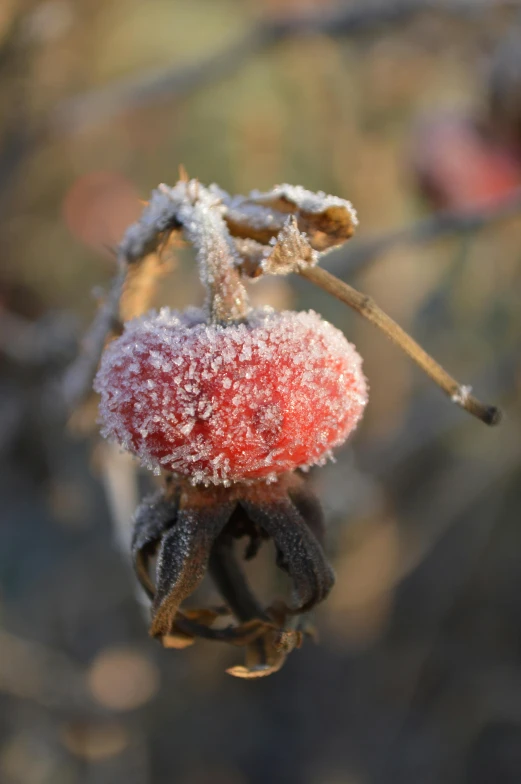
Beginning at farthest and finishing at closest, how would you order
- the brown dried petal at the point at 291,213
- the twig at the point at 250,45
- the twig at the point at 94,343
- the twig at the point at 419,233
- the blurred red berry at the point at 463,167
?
the blurred red berry at the point at 463,167 < the twig at the point at 250,45 < the twig at the point at 419,233 < the twig at the point at 94,343 < the brown dried petal at the point at 291,213

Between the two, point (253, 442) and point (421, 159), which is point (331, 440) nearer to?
point (253, 442)

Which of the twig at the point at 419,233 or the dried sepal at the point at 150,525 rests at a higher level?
the twig at the point at 419,233

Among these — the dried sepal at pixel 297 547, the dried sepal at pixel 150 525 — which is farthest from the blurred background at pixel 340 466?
the dried sepal at pixel 297 547

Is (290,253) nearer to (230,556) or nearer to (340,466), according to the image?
(230,556)

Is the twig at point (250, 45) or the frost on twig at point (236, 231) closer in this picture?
the frost on twig at point (236, 231)

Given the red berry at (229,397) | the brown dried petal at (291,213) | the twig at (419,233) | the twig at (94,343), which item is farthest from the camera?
the twig at (419,233)

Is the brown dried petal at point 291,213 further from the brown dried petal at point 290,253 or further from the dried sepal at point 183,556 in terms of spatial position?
the dried sepal at point 183,556

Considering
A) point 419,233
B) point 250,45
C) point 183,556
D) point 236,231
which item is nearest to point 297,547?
point 183,556

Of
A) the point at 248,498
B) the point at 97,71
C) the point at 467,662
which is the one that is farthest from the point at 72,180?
the point at 248,498

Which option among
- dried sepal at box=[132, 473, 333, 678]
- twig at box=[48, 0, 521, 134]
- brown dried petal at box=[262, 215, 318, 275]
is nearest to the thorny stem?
brown dried petal at box=[262, 215, 318, 275]
